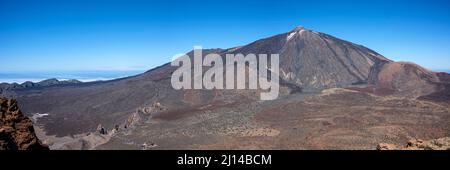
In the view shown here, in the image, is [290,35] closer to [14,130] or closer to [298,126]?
[298,126]

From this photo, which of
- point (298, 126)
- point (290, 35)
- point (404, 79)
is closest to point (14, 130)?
point (298, 126)

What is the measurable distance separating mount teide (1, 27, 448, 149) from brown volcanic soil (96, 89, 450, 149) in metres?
2.46

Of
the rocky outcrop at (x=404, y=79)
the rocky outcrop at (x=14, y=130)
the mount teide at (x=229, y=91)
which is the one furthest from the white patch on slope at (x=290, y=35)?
the rocky outcrop at (x=14, y=130)

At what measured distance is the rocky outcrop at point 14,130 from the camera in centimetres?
955

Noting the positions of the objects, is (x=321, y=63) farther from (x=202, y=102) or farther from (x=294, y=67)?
(x=202, y=102)

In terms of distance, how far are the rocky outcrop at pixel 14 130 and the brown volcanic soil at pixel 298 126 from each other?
15265mm

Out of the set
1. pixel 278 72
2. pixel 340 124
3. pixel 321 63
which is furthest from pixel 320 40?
pixel 340 124

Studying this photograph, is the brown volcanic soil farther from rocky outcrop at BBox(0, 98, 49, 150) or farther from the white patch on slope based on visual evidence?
the white patch on slope

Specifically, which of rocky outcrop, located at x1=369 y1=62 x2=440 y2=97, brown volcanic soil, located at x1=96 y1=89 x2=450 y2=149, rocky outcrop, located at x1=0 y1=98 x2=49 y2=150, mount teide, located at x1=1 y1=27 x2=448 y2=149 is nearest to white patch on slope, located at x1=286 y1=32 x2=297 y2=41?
mount teide, located at x1=1 y1=27 x2=448 y2=149

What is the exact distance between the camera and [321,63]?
6800 cm

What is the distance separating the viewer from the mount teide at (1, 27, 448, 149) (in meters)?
42.2

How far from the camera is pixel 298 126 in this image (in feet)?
102

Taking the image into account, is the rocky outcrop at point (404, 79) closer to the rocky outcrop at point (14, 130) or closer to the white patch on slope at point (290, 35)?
the white patch on slope at point (290, 35)

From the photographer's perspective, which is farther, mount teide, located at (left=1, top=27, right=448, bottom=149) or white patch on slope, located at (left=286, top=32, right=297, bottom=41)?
white patch on slope, located at (left=286, top=32, right=297, bottom=41)
